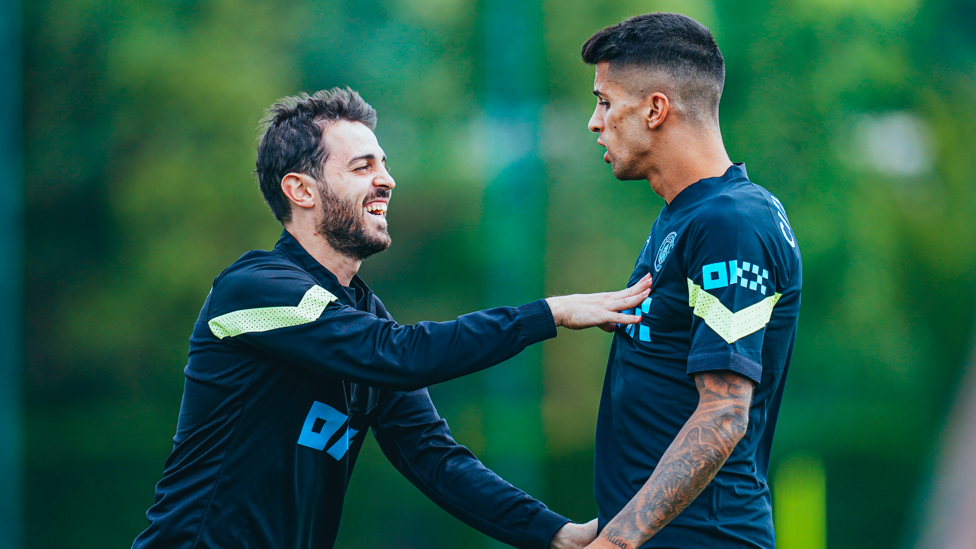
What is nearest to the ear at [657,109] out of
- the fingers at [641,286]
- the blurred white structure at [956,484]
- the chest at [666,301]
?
the chest at [666,301]

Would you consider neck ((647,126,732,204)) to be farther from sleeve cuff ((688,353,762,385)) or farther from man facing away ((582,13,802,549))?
sleeve cuff ((688,353,762,385))

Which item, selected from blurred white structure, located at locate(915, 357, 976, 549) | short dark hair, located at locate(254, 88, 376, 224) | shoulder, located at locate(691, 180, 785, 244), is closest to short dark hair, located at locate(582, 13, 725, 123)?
shoulder, located at locate(691, 180, 785, 244)

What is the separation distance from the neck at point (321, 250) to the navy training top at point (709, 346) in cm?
91

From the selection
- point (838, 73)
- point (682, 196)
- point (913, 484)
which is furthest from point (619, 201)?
point (682, 196)

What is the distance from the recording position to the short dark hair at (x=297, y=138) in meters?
2.31

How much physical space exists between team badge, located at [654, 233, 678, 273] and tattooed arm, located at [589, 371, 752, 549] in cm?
30

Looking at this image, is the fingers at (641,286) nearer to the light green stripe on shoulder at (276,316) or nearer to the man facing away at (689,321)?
the man facing away at (689,321)

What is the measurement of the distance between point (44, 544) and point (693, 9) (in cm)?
481

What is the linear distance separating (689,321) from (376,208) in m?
1.09

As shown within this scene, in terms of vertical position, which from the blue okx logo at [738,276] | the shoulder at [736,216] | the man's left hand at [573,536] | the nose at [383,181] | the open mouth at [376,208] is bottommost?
the man's left hand at [573,536]

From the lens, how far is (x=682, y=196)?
180 centimetres

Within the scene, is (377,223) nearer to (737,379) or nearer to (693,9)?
(737,379)

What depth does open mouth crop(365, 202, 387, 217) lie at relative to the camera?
7.61 feet

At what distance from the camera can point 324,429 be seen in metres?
2.07
